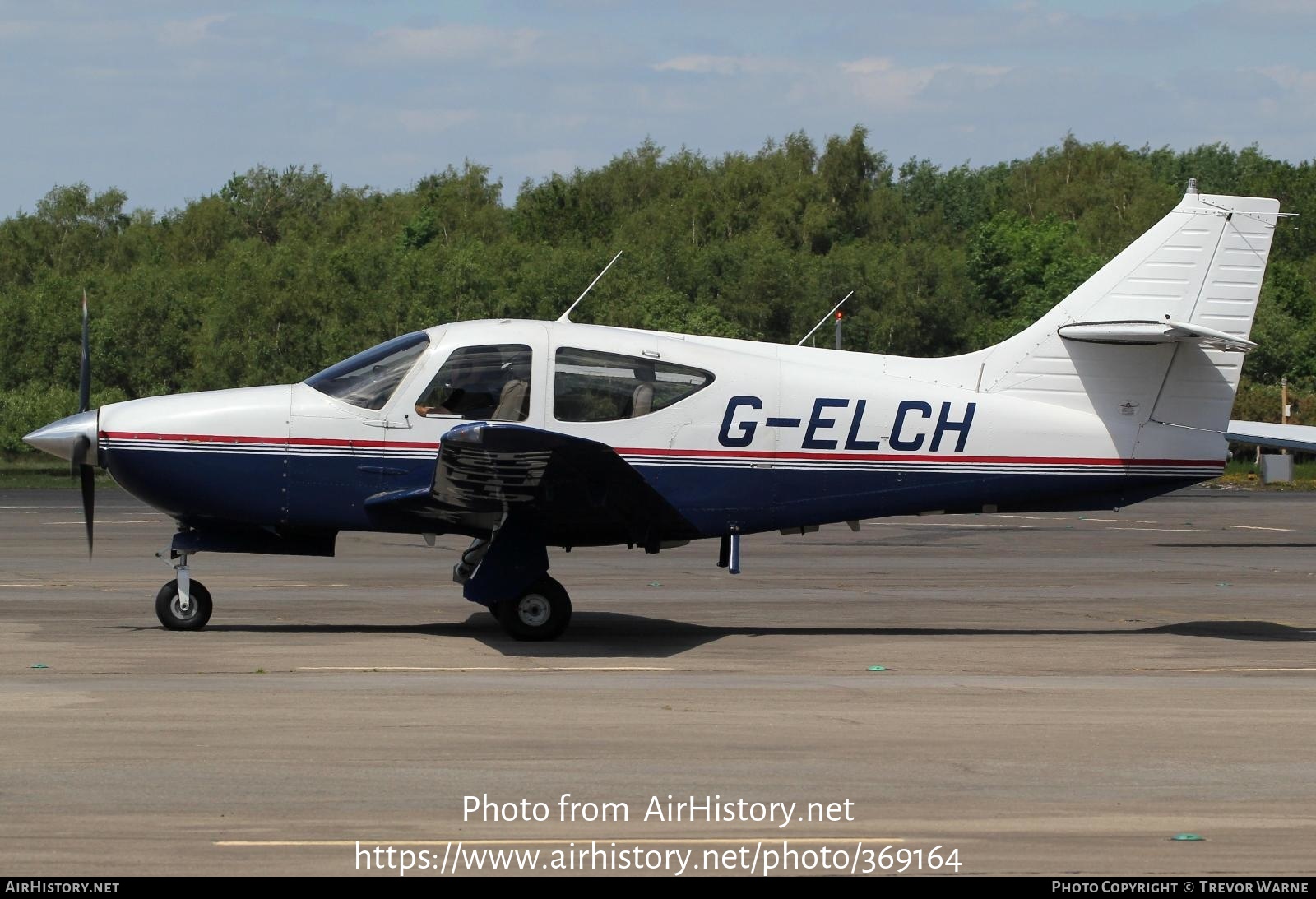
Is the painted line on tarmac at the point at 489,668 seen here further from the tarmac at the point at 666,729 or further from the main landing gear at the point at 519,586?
the main landing gear at the point at 519,586

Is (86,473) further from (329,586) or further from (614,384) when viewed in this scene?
(614,384)

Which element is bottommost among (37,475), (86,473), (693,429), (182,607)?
(37,475)

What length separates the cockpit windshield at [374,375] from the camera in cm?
1125

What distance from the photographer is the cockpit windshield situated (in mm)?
11250

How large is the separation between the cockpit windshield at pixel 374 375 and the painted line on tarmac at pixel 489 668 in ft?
7.12

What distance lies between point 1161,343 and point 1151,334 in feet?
0.93

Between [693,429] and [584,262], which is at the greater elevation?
[584,262]

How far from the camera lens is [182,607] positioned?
1156 centimetres

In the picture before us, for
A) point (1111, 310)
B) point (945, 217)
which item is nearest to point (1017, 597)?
point (1111, 310)

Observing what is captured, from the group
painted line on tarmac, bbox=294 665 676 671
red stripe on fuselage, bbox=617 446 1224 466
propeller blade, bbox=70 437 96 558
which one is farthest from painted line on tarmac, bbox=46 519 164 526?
painted line on tarmac, bbox=294 665 676 671

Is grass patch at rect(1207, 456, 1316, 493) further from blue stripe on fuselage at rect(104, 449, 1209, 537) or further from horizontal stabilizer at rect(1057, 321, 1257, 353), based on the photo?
blue stripe on fuselage at rect(104, 449, 1209, 537)

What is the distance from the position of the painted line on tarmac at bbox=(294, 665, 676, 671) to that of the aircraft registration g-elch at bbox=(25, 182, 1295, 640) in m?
1.00

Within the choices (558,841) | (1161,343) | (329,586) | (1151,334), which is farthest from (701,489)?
(558,841)

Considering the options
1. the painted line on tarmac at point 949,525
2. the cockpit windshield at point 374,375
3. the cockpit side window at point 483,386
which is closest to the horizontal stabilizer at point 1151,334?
the cockpit side window at point 483,386
